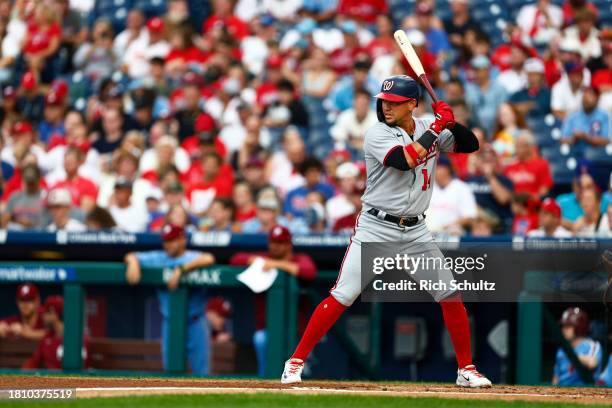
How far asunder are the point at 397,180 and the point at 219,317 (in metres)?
3.12

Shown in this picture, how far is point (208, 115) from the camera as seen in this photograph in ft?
43.5

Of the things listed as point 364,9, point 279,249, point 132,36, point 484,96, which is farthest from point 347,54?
point 279,249

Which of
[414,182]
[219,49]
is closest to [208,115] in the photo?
[219,49]

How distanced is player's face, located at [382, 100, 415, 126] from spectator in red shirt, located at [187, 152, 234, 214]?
200 inches

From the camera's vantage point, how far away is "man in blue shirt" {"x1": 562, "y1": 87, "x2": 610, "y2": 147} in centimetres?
1130

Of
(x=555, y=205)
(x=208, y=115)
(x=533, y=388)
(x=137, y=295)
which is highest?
(x=208, y=115)

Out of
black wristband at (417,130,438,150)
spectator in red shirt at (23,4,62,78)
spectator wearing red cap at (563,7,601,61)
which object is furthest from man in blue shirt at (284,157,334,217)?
spectator in red shirt at (23,4,62,78)

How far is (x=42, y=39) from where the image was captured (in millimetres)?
15758

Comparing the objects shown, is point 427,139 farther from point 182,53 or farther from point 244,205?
point 182,53

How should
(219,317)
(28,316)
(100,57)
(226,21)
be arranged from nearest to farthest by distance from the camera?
(219,317)
(28,316)
(226,21)
(100,57)

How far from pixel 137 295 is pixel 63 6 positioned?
24.2 ft

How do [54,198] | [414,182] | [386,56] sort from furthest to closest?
[386,56], [54,198], [414,182]

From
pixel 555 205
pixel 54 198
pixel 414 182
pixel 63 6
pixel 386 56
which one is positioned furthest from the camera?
pixel 63 6

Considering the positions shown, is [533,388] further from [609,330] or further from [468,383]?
[609,330]
